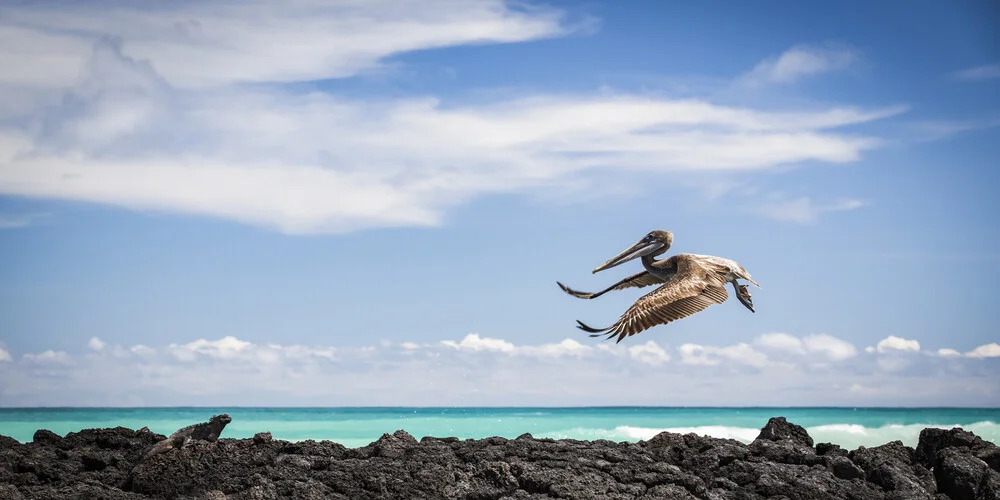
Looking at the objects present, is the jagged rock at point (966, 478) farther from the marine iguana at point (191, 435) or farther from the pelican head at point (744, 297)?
the marine iguana at point (191, 435)

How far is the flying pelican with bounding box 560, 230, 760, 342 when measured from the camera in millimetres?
9914

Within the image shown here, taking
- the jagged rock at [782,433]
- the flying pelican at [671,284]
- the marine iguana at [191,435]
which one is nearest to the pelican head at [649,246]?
the flying pelican at [671,284]

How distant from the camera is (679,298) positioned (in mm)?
10422

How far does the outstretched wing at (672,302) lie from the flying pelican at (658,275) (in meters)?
0.46

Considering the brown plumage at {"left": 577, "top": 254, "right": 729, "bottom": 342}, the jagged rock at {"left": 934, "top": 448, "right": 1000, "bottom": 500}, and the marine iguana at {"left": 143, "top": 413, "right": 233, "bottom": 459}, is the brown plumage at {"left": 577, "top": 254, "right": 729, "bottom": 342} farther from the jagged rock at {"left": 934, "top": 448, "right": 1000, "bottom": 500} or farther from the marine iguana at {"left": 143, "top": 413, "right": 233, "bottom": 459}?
the marine iguana at {"left": 143, "top": 413, "right": 233, "bottom": 459}

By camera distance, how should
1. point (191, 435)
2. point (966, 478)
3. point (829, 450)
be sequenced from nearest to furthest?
1. point (966, 478)
2. point (191, 435)
3. point (829, 450)

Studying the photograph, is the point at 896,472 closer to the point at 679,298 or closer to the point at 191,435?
the point at 679,298

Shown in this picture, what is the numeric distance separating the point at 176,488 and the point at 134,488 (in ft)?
1.33

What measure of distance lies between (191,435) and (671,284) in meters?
5.10

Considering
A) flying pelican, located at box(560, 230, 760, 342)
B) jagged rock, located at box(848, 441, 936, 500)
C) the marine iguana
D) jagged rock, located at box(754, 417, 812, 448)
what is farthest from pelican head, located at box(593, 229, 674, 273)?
the marine iguana

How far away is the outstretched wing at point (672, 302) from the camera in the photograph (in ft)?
32.1

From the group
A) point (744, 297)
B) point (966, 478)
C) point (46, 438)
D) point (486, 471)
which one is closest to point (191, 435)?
point (46, 438)

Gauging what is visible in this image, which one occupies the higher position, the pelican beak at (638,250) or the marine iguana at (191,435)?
the pelican beak at (638,250)

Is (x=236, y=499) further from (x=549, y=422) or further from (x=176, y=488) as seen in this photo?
(x=549, y=422)
